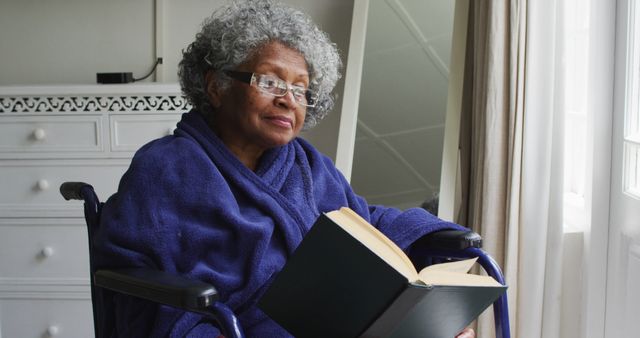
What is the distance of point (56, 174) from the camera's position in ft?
9.53

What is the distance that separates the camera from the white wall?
3.30 metres

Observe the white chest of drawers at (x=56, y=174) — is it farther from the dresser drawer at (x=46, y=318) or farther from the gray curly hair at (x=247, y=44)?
the gray curly hair at (x=247, y=44)

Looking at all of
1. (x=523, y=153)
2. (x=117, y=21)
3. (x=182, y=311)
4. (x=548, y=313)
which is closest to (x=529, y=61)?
(x=523, y=153)

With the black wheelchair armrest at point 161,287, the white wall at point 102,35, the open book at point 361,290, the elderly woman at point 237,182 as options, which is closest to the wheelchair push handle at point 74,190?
the elderly woman at point 237,182

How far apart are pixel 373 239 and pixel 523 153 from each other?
1.00 meters

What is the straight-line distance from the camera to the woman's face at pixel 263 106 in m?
1.74

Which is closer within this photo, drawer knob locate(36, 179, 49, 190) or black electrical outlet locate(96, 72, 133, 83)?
drawer knob locate(36, 179, 49, 190)

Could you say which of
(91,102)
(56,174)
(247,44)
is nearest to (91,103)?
(91,102)

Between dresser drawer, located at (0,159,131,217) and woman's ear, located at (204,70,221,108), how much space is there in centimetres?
118

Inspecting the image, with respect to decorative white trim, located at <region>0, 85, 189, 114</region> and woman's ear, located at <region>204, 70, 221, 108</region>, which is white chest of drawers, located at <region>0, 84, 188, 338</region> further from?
woman's ear, located at <region>204, 70, 221, 108</region>

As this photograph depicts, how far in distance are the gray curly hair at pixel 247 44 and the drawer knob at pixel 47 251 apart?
4.31 feet

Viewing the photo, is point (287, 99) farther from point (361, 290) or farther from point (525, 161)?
point (525, 161)

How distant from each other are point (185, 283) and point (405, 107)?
149cm

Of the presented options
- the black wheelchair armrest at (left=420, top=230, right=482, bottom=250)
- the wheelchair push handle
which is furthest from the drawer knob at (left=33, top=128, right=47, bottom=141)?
the black wheelchair armrest at (left=420, top=230, right=482, bottom=250)
